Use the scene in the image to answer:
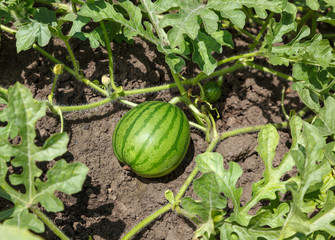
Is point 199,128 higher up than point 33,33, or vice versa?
point 33,33

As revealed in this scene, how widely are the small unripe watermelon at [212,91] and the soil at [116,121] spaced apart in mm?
206

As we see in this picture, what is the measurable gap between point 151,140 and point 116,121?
2.19 ft

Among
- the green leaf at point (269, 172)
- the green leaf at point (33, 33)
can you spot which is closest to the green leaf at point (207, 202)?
the green leaf at point (269, 172)

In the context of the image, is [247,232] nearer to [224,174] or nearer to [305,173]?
[224,174]

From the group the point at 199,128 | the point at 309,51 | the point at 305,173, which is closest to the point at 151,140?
the point at 199,128

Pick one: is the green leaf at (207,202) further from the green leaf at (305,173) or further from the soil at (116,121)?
the soil at (116,121)

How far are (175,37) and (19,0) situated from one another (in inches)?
52.2

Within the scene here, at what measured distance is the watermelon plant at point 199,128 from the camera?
2186 millimetres

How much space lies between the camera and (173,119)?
3.02 meters

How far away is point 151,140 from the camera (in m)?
2.91

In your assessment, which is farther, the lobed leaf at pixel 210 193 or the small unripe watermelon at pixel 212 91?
the small unripe watermelon at pixel 212 91

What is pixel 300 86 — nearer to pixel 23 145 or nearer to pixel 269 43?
pixel 269 43

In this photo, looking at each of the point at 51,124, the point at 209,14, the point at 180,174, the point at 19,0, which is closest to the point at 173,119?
the point at 180,174

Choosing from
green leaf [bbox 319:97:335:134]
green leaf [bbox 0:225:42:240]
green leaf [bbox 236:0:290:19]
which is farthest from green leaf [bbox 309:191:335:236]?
green leaf [bbox 0:225:42:240]
